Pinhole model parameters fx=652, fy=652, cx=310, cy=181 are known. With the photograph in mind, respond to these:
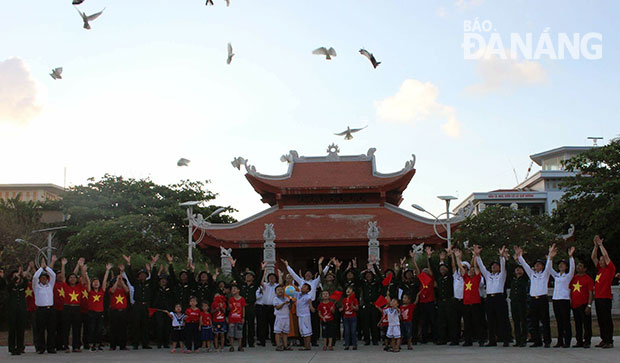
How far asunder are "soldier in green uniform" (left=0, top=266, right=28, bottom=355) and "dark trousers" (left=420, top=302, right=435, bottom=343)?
754cm

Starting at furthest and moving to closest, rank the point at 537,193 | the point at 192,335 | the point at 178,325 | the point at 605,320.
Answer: the point at 537,193 → the point at 178,325 → the point at 192,335 → the point at 605,320

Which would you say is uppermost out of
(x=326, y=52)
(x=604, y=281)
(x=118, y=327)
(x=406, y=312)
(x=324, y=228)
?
(x=326, y=52)

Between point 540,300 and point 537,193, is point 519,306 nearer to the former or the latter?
point 540,300

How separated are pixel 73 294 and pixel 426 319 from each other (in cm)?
694

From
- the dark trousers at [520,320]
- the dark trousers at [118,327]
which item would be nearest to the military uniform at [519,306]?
the dark trousers at [520,320]

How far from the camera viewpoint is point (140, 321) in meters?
13.2

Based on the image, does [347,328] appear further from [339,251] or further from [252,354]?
[339,251]

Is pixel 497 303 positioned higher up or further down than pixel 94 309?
higher up

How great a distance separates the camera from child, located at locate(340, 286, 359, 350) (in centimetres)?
1227

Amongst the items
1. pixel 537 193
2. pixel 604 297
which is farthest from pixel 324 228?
pixel 537 193

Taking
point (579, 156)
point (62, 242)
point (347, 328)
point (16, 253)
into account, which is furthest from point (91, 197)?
point (347, 328)

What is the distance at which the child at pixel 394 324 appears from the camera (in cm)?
1164

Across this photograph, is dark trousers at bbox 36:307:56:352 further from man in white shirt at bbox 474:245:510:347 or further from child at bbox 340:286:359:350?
man in white shirt at bbox 474:245:510:347

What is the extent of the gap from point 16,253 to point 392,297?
1059 inches
